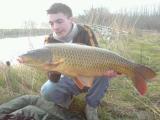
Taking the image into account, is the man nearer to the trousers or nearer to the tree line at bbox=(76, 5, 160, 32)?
the trousers

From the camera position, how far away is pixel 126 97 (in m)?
4.64

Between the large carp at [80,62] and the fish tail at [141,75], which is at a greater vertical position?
the large carp at [80,62]

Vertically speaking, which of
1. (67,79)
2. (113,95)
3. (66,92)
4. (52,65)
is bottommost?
(113,95)

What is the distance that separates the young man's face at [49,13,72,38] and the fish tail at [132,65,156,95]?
76 centimetres

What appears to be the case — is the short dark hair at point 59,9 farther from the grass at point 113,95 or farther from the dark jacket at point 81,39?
the grass at point 113,95

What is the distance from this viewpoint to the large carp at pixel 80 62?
2930 mm

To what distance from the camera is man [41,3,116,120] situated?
3535 mm

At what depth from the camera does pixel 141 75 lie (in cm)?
318

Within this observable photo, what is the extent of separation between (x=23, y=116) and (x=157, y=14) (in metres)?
31.3

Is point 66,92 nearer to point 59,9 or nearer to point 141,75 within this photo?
point 59,9

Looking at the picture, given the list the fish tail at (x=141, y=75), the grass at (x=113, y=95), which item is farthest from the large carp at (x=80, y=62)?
the grass at (x=113, y=95)

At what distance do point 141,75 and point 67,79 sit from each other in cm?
98

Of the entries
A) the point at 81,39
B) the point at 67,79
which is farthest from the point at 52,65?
the point at 67,79

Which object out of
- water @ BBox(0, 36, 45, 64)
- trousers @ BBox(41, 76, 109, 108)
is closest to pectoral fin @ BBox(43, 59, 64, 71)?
water @ BBox(0, 36, 45, 64)
